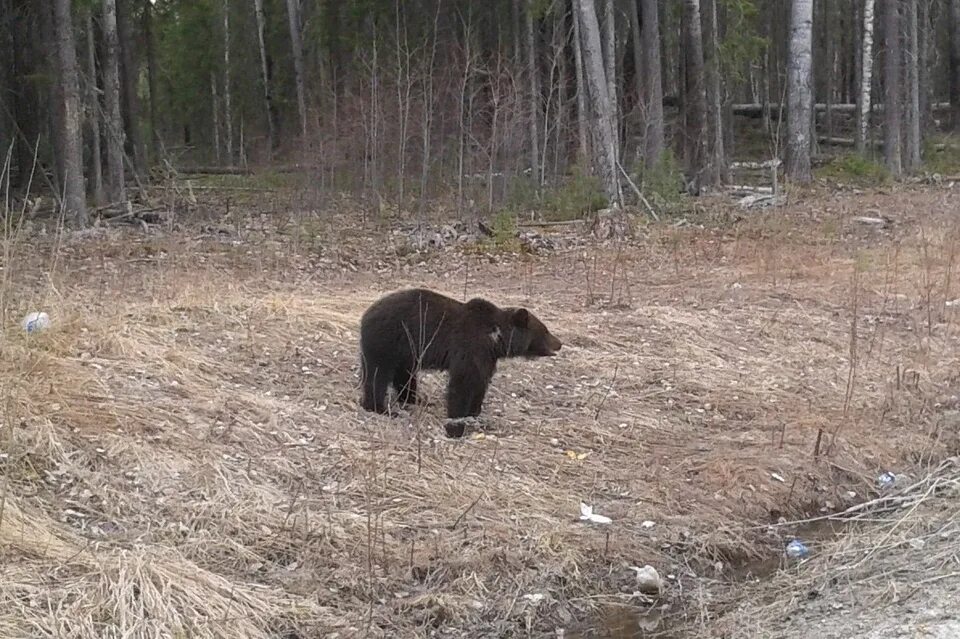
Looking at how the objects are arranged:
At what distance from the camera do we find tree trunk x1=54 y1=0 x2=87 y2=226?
14.6 metres

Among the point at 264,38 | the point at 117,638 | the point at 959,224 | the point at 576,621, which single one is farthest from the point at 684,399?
the point at 264,38

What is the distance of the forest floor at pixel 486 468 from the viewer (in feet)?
16.5

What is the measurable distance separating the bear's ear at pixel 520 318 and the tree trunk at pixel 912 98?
20.3m

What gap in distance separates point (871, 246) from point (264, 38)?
31.2m

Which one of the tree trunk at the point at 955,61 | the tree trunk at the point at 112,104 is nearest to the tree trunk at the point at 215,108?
the tree trunk at the point at 112,104

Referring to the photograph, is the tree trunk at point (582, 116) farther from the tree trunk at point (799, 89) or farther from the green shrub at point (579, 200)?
the tree trunk at point (799, 89)

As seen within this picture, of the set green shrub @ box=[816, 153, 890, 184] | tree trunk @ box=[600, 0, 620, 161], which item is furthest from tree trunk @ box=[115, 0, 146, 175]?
green shrub @ box=[816, 153, 890, 184]

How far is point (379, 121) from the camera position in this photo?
59.8 feet

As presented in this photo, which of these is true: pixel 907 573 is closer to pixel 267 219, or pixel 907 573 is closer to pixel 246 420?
pixel 246 420

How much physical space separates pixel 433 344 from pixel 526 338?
782mm

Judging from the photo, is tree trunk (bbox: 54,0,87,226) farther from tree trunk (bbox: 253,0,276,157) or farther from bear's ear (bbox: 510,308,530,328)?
tree trunk (bbox: 253,0,276,157)

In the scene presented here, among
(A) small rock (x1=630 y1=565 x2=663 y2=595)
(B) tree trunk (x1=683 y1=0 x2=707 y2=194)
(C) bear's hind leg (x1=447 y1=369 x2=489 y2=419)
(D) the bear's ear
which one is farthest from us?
(B) tree trunk (x1=683 y1=0 x2=707 y2=194)

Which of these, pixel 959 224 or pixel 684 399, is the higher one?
pixel 959 224

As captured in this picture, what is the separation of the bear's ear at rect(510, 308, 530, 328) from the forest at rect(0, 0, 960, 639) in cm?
2
